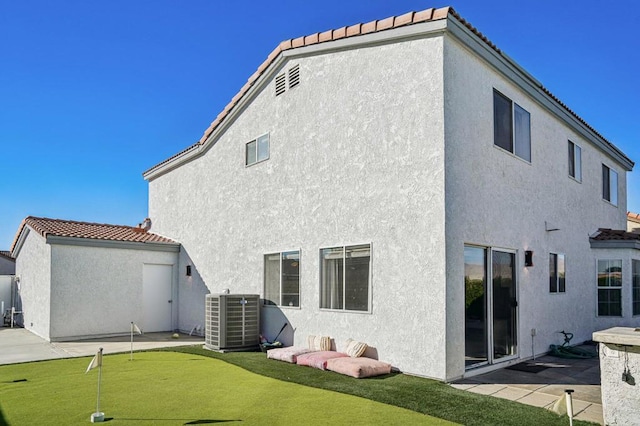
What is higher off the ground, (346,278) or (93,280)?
(346,278)

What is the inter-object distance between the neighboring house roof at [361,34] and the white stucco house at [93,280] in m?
3.90

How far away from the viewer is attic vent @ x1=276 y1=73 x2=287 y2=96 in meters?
12.9

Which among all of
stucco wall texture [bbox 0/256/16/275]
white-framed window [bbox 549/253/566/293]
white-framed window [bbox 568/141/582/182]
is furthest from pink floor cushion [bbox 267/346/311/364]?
stucco wall texture [bbox 0/256/16/275]

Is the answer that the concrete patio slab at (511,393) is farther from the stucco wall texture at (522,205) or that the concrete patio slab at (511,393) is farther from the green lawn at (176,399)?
the green lawn at (176,399)

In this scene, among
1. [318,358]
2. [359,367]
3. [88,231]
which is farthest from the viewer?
[88,231]

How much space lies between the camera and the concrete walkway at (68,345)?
11.8 m

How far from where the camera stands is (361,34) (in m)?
10.3

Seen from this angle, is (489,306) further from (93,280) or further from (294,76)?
(93,280)

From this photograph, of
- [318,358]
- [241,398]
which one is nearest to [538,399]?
[318,358]

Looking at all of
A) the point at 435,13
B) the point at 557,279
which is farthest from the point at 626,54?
the point at 435,13

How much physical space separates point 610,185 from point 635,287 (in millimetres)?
4833

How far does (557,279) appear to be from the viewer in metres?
12.5

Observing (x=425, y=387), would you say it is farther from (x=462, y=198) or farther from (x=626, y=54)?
(x=626, y=54)

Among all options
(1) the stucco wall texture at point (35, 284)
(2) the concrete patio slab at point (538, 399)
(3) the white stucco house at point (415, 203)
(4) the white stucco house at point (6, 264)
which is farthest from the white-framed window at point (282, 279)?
(4) the white stucco house at point (6, 264)
